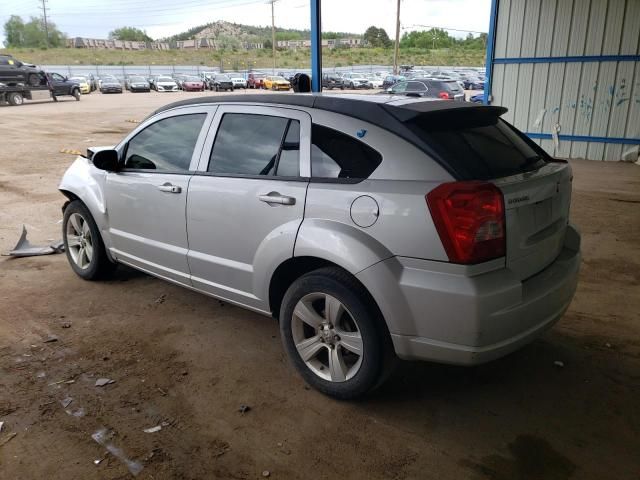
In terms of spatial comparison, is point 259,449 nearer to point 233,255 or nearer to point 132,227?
point 233,255

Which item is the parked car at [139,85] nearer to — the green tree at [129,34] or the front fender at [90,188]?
the front fender at [90,188]

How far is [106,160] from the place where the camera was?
4.36 metres

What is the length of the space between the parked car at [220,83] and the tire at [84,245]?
44015 mm

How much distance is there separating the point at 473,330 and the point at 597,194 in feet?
25.5

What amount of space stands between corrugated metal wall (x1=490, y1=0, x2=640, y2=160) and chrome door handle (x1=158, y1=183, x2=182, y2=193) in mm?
12354

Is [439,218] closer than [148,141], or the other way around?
[439,218]

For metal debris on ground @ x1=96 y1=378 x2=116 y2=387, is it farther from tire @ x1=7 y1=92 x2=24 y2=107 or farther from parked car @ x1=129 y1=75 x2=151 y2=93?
parked car @ x1=129 y1=75 x2=151 y2=93

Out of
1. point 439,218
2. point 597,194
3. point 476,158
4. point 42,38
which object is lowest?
point 597,194

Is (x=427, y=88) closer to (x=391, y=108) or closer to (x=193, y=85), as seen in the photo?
(x=391, y=108)

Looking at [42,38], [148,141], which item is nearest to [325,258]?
[148,141]

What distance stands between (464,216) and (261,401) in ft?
5.31

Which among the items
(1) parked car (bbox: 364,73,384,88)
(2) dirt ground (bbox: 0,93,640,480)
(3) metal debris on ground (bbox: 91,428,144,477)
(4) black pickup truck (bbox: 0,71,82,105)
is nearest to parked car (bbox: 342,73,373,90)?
(1) parked car (bbox: 364,73,384,88)

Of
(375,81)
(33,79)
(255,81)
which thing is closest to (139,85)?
(255,81)

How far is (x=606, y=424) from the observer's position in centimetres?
291
